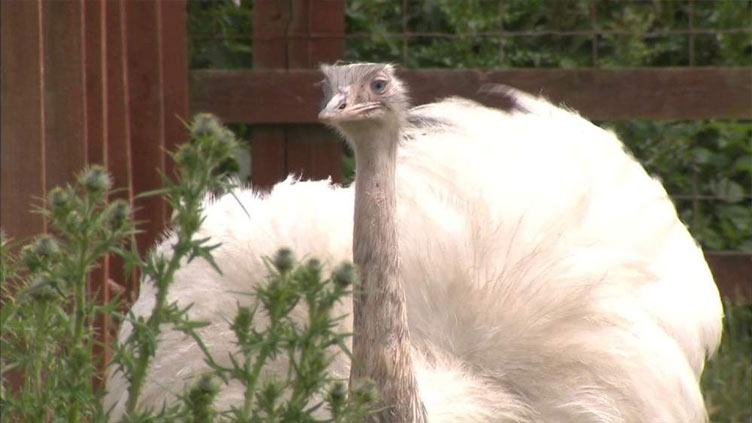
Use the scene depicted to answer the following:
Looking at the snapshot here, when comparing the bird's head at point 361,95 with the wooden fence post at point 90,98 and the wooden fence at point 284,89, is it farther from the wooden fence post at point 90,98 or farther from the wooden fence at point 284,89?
the wooden fence at point 284,89

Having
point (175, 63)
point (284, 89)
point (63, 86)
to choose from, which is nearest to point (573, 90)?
point (284, 89)

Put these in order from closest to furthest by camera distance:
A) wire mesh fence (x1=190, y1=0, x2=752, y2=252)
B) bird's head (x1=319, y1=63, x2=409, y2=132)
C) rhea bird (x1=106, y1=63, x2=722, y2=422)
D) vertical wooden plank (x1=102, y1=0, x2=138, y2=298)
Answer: bird's head (x1=319, y1=63, x2=409, y2=132), rhea bird (x1=106, y1=63, x2=722, y2=422), vertical wooden plank (x1=102, y1=0, x2=138, y2=298), wire mesh fence (x1=190, y1=0, x2=752, y2=252)

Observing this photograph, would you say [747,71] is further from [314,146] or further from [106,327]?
[106,327]

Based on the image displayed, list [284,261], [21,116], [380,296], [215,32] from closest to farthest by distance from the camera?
[284,261]
[380,296]
[21,116]
[215,32]

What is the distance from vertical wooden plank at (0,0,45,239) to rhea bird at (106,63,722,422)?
41 centimetres

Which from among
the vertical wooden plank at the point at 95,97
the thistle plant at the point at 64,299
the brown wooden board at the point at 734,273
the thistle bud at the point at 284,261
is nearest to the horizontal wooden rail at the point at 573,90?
the brown wooden board at the point at 734,273

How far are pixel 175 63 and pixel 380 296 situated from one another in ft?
7.28

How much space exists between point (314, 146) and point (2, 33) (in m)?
1.72

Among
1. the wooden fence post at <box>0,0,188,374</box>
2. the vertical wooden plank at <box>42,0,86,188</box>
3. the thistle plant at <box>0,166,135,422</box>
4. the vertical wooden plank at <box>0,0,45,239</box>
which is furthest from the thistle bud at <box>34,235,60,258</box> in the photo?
the vertical wooden plank at <box>42,0,86,188</box>

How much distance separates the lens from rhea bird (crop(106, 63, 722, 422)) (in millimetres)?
3387

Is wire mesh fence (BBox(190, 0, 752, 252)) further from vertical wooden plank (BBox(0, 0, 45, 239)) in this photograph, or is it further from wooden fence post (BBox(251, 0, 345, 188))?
vertical wooden plank (BBox(0, 0, 45, 239))

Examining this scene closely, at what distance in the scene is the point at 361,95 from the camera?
3.37 m

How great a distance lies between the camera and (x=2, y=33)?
3.73 metres

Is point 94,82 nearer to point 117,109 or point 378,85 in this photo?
point 117,109
